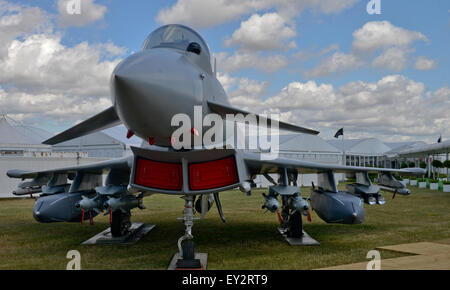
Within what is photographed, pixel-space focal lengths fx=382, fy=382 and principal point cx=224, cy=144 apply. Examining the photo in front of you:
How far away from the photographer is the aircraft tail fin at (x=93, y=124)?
22.1 feet

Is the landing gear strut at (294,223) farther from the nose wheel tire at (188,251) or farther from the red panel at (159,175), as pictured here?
the red panel at (159,175)

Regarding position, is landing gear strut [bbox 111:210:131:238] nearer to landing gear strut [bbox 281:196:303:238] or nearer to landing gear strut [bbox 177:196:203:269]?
landing gear strut [bbox 177:196:203:269]

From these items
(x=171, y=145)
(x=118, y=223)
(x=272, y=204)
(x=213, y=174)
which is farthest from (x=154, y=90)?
(x=118, y=223)

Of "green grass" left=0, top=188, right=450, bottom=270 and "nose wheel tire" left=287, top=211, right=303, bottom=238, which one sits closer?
"green grass" left=0, top=188, right=450, bottom=270

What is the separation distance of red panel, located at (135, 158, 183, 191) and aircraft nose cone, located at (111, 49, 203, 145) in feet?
2.23

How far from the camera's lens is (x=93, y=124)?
694cm

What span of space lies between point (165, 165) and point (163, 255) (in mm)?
2544

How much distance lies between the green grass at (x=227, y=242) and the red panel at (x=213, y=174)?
162 centimetres

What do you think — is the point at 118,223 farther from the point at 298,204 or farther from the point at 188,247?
the point at 298,204

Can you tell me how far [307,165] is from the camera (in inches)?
358

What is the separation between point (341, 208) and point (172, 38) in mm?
5290

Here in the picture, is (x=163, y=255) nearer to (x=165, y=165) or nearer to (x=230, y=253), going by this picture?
(x=230, y=253)

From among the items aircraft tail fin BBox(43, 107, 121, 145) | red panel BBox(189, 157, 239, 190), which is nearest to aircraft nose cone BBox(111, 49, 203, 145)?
red panel BBox(189, 157, 239, 190)

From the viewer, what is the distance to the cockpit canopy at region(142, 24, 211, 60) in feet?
19.8
